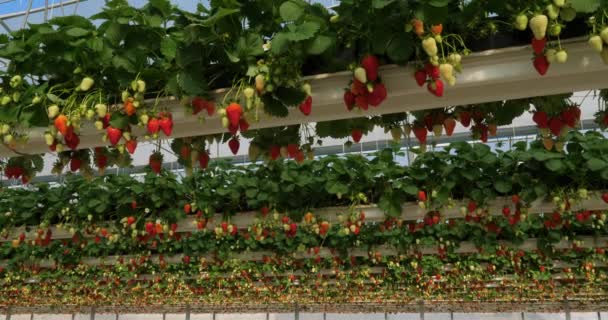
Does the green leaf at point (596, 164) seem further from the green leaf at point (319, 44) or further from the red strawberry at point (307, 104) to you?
the green leaf at point (319, 44)

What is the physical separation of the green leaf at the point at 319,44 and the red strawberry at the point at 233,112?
414 millimetres

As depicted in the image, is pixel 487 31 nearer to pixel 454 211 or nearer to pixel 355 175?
pixel 355 175

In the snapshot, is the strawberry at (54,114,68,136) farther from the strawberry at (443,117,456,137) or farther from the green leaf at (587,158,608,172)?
the green leaf at (587,158,608,172)

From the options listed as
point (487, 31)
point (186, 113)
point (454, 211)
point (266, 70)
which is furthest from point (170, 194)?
point (487, 31)

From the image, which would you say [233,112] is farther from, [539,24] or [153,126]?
[539,24]

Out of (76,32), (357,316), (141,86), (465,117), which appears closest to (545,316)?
(357,316)

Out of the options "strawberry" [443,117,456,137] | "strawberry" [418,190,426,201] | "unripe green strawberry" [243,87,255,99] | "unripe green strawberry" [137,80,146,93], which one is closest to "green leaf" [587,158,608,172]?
"strawberry" [418,190,426,201]

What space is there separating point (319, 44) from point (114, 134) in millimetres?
1130

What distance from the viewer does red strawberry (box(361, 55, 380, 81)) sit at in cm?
233

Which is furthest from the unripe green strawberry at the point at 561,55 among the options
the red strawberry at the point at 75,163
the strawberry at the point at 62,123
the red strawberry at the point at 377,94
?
the red strawberry at the point at 75,163

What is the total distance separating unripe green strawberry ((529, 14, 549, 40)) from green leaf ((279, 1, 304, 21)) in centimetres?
87

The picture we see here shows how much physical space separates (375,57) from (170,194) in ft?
12.5

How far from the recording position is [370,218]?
18.4 feet

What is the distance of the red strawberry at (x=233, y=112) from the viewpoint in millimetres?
2539
